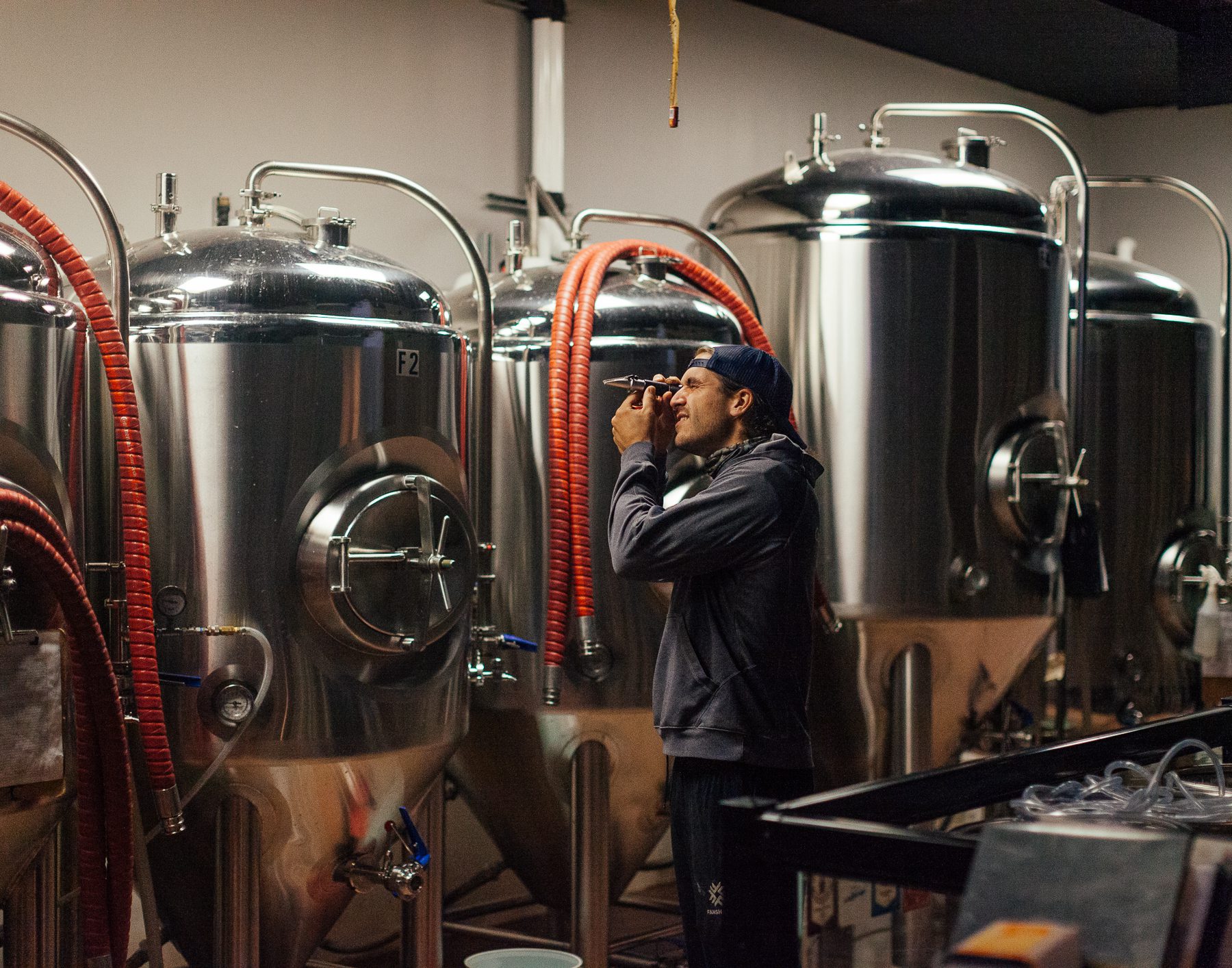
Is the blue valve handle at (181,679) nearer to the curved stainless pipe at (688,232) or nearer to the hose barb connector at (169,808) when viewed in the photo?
the hose barb connector at (169,808)

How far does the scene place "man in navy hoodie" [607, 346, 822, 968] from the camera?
3.01m

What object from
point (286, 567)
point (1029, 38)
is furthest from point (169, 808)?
point (1029, 38)

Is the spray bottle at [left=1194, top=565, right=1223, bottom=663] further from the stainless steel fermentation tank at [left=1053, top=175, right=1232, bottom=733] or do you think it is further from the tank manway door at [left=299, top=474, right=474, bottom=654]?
the tank manway door at [left=299, top=474, right=474, bottom=654]

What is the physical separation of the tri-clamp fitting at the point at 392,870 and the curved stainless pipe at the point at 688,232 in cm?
172

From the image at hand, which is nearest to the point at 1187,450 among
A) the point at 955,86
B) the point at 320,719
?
the point at 955,86

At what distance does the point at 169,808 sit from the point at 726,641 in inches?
46.0

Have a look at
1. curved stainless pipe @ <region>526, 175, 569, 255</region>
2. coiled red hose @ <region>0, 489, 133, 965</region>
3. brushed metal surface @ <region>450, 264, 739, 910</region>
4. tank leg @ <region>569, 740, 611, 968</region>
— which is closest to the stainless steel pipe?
brushed metal surface @ <region>450, 264, 739, 910</region>

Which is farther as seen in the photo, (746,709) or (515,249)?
(515,249)

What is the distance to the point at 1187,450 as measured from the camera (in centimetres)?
595

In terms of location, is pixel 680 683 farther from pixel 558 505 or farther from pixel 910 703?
pixel 910 703

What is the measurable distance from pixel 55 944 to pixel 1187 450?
4.45 m

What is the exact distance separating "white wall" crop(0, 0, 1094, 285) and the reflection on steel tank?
60.3 inches

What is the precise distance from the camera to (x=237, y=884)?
11.0 feet

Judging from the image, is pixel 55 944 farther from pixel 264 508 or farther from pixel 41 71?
A: pixel 41 71
